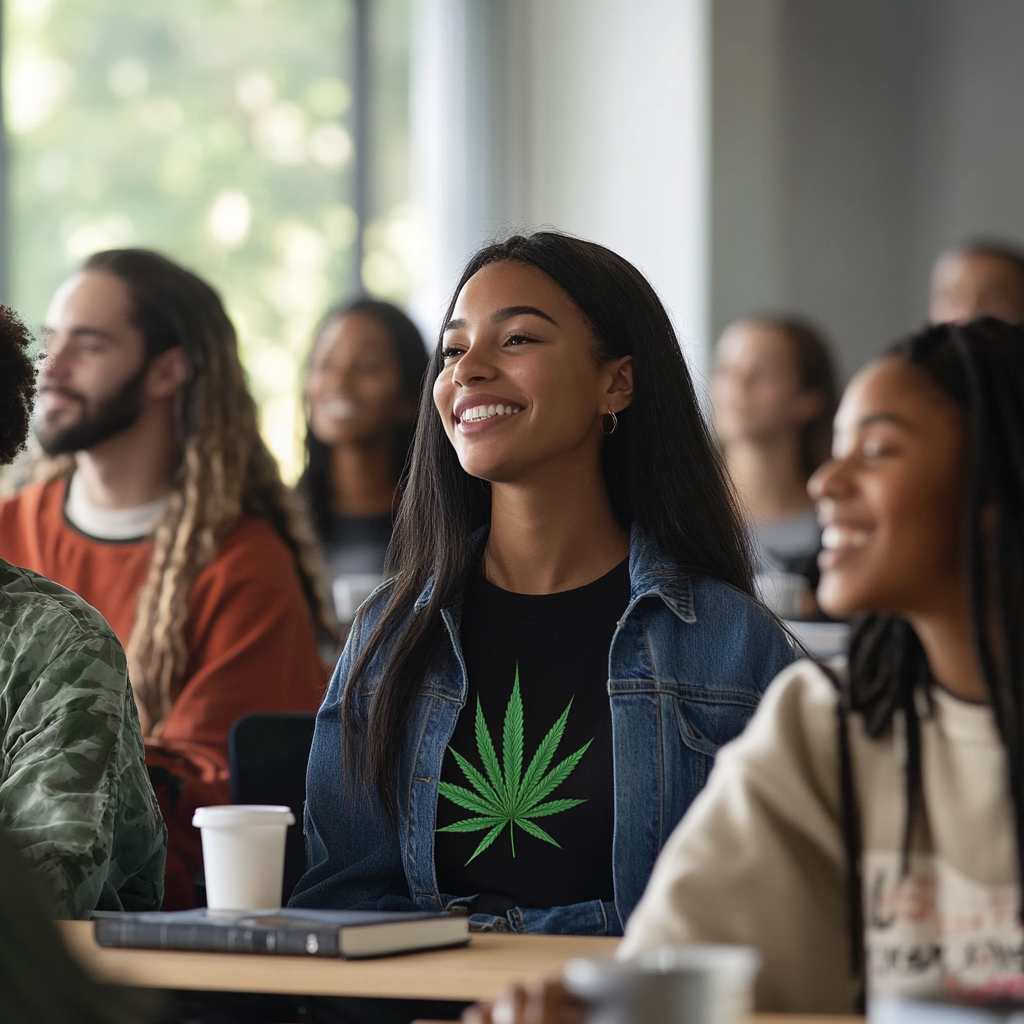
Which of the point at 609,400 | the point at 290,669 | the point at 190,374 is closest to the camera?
the point at 609,400

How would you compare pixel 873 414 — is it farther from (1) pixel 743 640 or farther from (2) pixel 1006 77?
(2) pixel 1006 77

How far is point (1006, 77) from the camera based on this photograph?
5.53m

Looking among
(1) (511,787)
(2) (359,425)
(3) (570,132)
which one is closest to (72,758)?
(1) (511,787)

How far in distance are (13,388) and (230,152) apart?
3.97m

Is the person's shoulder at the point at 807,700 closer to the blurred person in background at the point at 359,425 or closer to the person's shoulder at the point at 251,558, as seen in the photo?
the person's shoulder at the point at 251,558

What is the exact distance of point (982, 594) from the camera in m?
1.29

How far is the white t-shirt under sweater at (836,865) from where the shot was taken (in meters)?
1.28

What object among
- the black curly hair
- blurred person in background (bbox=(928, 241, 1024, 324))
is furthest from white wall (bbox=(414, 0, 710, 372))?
the black curly hair

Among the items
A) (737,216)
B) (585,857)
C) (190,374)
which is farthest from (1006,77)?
(585,857)

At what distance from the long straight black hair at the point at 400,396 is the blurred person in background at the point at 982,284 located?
4.95ft

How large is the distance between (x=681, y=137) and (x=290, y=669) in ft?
10.7

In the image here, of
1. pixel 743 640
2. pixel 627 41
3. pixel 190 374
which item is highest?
pixel 627 41

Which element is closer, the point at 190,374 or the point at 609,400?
the point at 609,400

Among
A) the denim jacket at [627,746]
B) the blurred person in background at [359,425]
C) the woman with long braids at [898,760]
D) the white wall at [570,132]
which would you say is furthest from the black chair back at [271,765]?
the white wall at [570,132]
